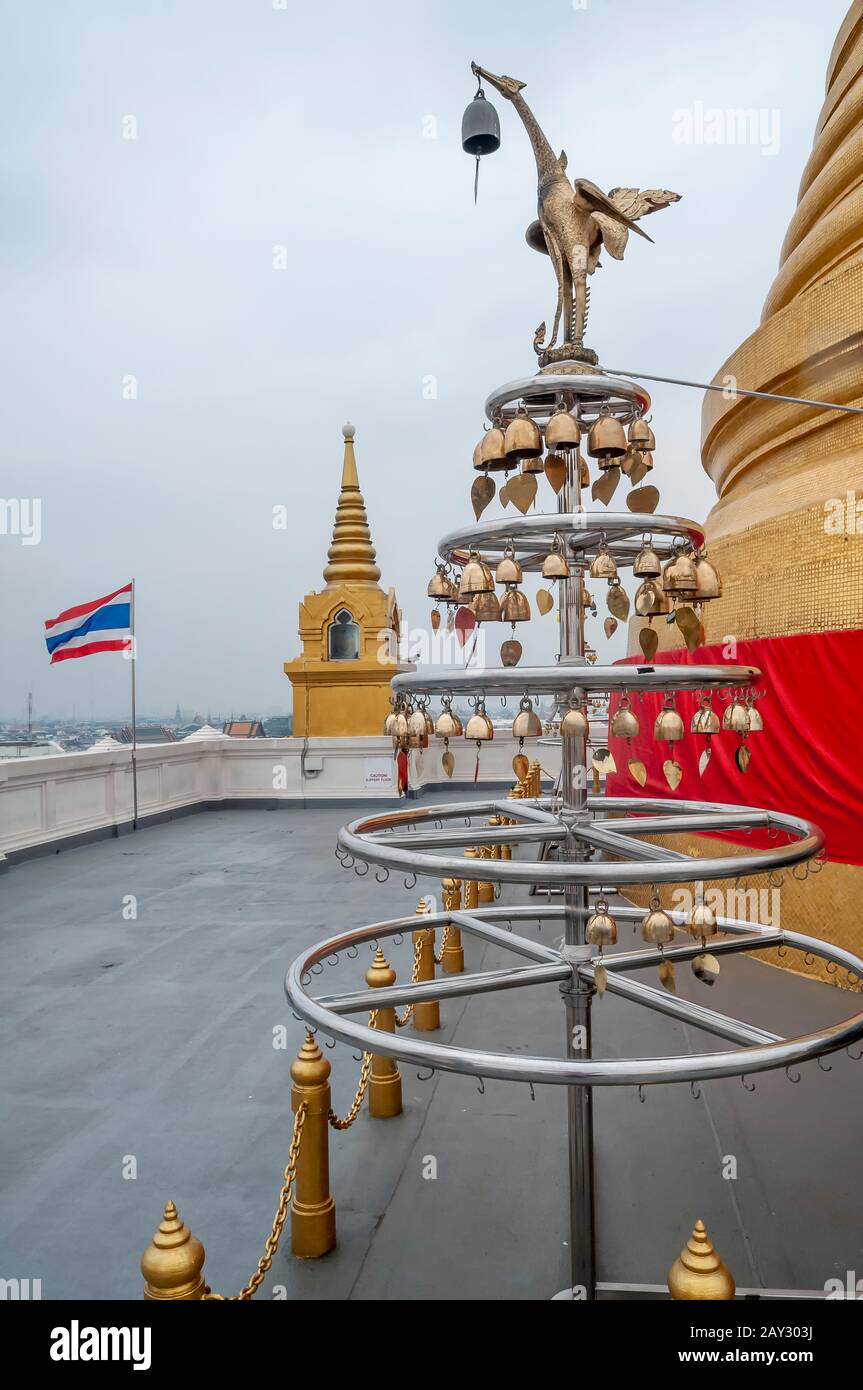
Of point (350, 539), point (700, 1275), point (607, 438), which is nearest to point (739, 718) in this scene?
point (607, 438)

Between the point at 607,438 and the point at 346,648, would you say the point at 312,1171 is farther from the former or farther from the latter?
the point at 346,648

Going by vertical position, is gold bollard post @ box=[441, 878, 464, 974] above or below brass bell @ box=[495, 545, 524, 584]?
below

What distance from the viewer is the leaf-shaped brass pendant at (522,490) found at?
330cm

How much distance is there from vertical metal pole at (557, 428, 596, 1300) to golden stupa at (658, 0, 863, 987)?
3.32 m

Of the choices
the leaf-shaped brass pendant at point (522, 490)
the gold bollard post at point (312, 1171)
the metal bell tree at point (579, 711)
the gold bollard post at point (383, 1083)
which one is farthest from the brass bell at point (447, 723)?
the gold bollard post at point (383, 1083)

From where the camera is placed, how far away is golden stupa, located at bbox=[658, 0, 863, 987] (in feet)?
20.7

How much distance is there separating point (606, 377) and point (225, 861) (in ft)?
35.7

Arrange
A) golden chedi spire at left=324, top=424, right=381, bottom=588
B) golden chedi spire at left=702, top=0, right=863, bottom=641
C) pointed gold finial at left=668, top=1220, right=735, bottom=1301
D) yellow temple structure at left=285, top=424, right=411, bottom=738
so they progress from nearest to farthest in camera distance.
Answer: pointed gold finial at left=668, top=1220, right=735, bottom=1301 < golden chedi spire at left=702, top=0, right=863, bottom=641 < yellow temple structure at left=285, top=424, right=411, bottom=738 < golden chedi spire at left=324, top=424, right=381, bottom=588

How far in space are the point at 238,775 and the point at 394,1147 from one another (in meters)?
15.2

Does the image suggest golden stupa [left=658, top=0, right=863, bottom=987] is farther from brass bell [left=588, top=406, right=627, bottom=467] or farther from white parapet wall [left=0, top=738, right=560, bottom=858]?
white parapet wall [left=0, top=738, right=560, bottom=858]

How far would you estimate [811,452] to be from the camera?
7254mm

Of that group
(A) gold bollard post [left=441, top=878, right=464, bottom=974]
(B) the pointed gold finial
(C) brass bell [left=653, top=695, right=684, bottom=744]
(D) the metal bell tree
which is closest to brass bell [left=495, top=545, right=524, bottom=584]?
(D) the metal bell tree

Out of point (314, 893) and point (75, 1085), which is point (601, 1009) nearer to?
point (75, 1085)
